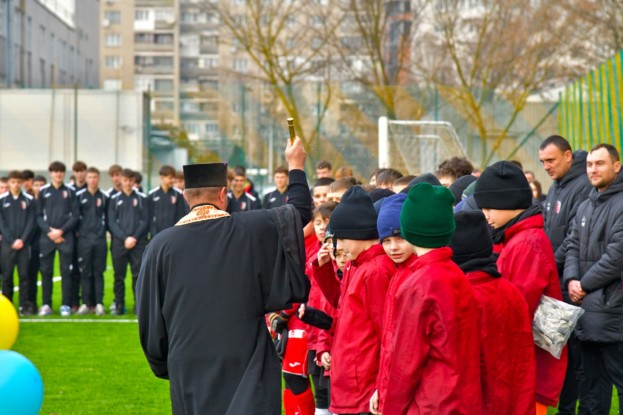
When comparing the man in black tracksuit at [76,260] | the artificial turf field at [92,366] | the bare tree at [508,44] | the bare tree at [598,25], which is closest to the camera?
the artificial turf field at [92,366]

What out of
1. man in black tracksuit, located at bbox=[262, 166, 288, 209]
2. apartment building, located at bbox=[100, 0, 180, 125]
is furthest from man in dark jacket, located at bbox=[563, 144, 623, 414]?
apartment building, located at bbox=[100, 0, 180, 125]

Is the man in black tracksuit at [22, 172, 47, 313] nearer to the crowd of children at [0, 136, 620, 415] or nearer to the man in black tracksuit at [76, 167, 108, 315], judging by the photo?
the man in black tracksuit at [76, 167, 108, 315]

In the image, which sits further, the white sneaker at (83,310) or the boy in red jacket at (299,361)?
the white sneaker at (83,310)

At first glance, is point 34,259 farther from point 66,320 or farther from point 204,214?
point 204,214

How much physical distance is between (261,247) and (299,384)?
8.86ft

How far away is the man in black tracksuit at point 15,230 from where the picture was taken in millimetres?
15461

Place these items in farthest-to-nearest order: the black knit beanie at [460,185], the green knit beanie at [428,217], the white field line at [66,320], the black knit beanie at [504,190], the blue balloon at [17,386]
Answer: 1. the white field line at [66,320]
2. the black knit beanie at [460,185]
3. the black knit beanie at [504,190]
4. the blue balloon at [17,386]
5. the green knit beanie at [428,217]

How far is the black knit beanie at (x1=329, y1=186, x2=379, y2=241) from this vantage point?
599 centimetres

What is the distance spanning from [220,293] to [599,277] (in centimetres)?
335

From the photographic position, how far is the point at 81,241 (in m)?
15.8

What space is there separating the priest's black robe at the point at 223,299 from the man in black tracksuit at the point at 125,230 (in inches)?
414

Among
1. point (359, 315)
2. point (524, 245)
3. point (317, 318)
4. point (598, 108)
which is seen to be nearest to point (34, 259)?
point (598, 108)

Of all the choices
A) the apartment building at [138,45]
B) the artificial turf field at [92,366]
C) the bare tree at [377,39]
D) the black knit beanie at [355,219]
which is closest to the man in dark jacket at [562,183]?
the artificial turf field at [92,366]

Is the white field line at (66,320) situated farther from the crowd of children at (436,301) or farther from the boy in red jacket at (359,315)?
the boy in red jacket at (359,315)
